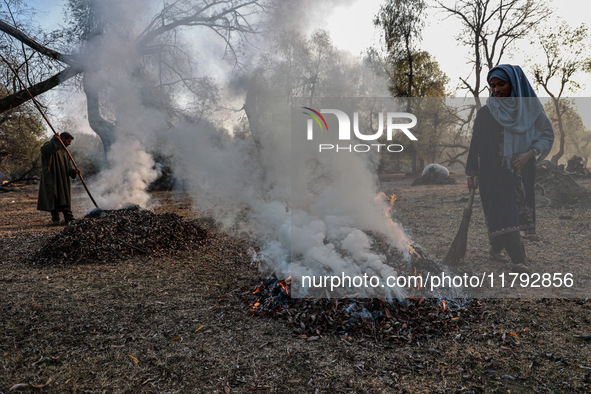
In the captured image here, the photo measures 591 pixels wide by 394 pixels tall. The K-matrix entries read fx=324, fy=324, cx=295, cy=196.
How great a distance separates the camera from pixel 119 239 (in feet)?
22.1

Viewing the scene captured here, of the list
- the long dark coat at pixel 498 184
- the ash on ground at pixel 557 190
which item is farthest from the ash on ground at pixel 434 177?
the long dark coat at pixel 498 184

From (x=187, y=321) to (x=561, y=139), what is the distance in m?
17.1

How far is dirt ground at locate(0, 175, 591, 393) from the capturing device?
283 cm

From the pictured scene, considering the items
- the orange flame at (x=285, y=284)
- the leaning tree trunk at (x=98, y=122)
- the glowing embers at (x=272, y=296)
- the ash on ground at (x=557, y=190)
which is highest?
the leaning tree trunk at (x=98, y=122)

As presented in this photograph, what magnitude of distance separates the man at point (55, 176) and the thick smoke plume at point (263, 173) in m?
1.14

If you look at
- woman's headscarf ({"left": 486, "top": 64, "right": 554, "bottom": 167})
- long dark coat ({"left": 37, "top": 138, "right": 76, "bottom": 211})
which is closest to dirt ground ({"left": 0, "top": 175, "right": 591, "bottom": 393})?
woman's headscarf ({"left": 486, "top": 64, "right": 554, "bottom": 167})

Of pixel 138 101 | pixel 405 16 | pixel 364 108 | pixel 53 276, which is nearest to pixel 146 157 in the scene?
pixel 138 101

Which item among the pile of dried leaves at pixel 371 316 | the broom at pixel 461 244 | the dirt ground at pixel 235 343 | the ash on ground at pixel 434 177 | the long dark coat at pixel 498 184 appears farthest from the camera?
the ash on ground at pixel 434 177

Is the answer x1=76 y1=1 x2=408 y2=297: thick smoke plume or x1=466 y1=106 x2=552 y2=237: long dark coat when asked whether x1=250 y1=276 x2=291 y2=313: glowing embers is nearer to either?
x1=76 y1=1 x2=408 y2=297: thick smoke plume

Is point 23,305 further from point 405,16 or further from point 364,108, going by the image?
point 405,16

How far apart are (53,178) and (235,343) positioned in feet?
28.0

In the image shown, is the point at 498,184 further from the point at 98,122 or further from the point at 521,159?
the point at 98,122

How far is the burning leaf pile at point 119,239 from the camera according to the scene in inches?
246

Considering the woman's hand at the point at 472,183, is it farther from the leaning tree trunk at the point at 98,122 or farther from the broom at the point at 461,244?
the leaning tree trunk at the point at 98,122
